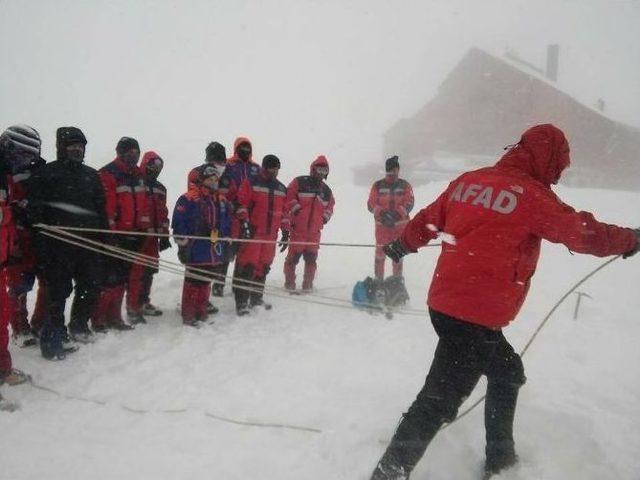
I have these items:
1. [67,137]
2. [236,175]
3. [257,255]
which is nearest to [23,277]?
[67,137]

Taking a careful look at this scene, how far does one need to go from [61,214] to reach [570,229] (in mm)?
3901

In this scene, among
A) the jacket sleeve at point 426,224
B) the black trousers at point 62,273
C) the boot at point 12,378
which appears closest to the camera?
the jacket sleeve at point 426,224

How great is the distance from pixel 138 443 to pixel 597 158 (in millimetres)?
29401

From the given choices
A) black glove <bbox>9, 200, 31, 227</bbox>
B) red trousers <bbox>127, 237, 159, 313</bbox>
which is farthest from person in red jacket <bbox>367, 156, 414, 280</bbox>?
black glove <bbox>9, 200, 31, 227</bbox>

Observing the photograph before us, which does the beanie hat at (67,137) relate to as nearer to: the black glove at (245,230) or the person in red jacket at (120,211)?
the person in red jacket at (120,211)

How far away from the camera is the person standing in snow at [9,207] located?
3.06m

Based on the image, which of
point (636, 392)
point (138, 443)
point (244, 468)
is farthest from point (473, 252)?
point (636, 392)

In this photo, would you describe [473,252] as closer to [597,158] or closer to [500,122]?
[500,122]

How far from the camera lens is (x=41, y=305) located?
4.15m

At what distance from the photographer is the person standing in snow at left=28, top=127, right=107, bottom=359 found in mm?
3672

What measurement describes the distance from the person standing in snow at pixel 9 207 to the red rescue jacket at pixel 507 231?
118 inches

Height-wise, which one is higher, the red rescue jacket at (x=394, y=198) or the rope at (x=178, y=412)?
the red rescue jacket at (x=394, y=198)

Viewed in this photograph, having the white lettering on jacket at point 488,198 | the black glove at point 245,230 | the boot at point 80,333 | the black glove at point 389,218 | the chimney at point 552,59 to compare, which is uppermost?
the chimney at point 552,59

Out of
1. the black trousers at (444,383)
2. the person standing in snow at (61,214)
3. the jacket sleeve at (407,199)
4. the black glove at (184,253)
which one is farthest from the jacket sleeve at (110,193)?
the jacket sleeve at (407,199)
